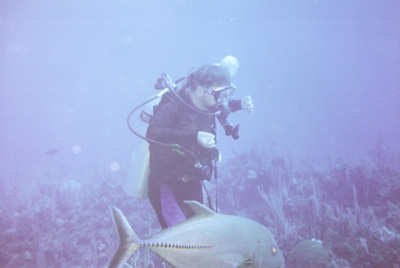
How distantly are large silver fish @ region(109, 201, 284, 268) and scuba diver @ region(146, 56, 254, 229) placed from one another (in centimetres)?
115

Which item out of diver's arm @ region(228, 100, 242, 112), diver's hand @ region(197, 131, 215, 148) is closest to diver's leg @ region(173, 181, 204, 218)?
diver's hand @ region(197, 131, 215, 148)

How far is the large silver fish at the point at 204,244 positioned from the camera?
1.21m

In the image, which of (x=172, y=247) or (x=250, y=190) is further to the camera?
(x=250, y=190)

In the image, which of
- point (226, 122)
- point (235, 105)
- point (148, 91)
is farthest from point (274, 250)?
point (148, 91)

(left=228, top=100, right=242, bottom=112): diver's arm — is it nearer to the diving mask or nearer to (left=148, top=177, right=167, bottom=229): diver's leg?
the diving mask

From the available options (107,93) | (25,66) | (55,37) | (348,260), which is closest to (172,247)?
(348,260)

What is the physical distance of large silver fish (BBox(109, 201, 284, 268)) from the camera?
1.21 m

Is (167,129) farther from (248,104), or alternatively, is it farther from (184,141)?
(248,104)

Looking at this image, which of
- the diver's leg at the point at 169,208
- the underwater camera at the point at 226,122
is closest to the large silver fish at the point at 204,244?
the diver's leg at the point at 169,208

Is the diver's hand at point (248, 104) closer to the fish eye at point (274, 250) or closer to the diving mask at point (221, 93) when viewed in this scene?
the diving mask at point (221, 93)

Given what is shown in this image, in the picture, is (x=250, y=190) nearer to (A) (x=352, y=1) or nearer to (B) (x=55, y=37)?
(A) (x=352, y=1)

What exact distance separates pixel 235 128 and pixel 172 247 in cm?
204

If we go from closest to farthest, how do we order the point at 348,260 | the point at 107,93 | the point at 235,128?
the point at 235,128
the point at 348,260
the point at 107,93

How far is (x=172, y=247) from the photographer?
1198mm
